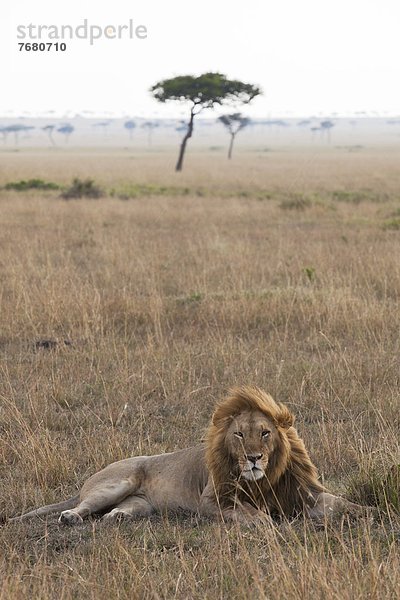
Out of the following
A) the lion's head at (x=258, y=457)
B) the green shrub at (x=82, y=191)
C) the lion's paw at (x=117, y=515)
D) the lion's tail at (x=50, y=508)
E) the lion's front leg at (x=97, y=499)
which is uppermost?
the green shrub at (x=82, y=191)

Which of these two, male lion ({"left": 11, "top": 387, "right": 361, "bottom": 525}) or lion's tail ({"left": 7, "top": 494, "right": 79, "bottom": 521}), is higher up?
male lion ({"left": 11, "top": 387, "right": 361, "bottom": 525})

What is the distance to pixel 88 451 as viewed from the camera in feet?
→ 17.5

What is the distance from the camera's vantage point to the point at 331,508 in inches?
164

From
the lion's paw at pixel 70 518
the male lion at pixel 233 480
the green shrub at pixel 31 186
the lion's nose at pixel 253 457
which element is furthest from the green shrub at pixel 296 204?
the lion's nose at pixel 253 457

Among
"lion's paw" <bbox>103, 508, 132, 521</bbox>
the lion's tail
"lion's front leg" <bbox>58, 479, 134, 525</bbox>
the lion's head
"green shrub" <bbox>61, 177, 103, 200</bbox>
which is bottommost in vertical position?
the lion's tail

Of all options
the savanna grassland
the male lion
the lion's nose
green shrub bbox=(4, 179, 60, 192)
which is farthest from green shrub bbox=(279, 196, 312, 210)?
the lion's nose

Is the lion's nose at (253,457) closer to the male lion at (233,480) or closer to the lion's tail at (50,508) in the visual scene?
the male lion at (233,480)

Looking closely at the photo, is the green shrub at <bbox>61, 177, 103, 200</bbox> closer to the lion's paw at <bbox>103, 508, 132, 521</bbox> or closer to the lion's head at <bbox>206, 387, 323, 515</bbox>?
the lion's paw at <bbox>103, 508, 132, 521</bbox>

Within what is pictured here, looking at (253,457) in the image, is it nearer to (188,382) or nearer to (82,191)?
(188,382)

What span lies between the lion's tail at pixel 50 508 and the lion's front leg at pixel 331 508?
1.22 metres

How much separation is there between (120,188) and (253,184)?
4.94m

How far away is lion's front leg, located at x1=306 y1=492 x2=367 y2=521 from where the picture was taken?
4172 mm

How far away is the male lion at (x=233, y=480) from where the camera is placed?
13.3 ft

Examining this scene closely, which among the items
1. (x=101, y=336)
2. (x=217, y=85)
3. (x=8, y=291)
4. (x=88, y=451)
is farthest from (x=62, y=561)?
(x=217, y=85)
